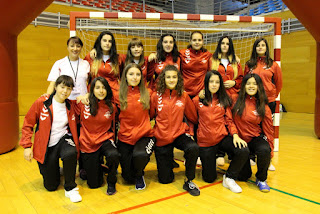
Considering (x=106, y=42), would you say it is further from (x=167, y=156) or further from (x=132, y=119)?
(x=167, y=156)

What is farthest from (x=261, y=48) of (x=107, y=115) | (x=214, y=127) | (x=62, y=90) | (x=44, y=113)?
(x=44, y=113)

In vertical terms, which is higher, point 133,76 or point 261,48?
point 261,48

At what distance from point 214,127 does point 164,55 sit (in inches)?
43.7

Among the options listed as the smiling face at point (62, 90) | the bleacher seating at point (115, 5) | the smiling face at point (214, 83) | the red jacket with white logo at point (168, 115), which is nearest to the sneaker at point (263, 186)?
the red jacket with white logo at point (168, 115)

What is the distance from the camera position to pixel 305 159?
3.59m

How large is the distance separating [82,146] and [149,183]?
797mm

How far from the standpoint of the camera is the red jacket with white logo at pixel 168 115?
2.80 meters

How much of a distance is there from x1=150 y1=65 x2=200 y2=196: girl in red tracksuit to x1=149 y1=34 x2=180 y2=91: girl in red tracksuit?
48 centimetres

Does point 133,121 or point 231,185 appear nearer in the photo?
point 231,185

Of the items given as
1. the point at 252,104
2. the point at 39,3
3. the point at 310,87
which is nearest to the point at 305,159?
the point at 252,104

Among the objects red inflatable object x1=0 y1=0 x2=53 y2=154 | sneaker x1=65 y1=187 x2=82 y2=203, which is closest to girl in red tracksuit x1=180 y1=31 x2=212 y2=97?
sneaker x1=65 y1=187 x2=82 y2=203

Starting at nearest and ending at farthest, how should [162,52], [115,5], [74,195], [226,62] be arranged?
1. [74,195]
2. [162,52]
3. [226,62]
4. [115,5]

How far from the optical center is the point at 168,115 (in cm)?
281

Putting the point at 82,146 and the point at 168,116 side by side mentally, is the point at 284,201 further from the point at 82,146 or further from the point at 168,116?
the point at 82,146
